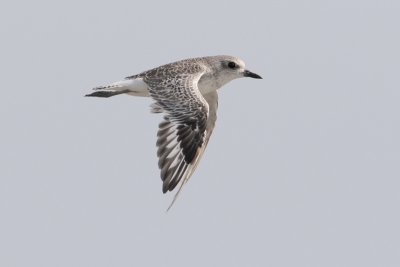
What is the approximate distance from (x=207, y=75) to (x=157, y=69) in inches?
50.0

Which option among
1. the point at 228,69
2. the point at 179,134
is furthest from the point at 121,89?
the point at 179,134

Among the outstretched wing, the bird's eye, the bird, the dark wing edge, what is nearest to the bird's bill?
the bird

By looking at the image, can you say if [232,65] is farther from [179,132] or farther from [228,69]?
[179,132]

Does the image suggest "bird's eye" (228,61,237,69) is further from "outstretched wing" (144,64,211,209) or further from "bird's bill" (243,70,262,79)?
"outstretched wing" (144,64,211,209)

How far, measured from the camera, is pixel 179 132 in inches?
917

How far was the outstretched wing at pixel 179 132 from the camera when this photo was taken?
22969mm

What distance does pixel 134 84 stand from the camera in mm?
25859

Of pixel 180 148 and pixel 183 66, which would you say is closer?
pixel 180 148

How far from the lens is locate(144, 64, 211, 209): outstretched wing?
23.0 meters

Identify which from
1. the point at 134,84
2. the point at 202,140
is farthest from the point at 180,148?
the point at 134,84

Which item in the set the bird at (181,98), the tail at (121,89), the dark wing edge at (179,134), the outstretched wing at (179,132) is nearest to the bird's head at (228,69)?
the bird at (181,98)

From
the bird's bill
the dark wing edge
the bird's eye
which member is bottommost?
the dark wing edge

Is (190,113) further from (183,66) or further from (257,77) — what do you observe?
(257,77)

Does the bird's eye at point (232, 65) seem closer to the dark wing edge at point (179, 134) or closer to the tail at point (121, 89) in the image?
the tail at point (121, 89)
